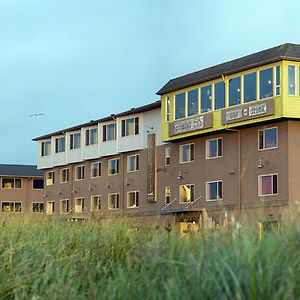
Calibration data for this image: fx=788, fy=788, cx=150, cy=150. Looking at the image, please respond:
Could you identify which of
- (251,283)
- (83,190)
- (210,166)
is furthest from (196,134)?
(251,283)

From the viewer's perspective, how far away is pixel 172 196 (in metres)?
51.8

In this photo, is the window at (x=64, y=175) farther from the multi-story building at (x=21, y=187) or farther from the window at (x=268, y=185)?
the window at (x=268, y=185)

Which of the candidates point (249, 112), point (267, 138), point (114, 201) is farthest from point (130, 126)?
point (267, 138)

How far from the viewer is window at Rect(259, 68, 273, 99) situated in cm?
4331

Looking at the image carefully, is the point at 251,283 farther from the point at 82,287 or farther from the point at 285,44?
the point at 285,44

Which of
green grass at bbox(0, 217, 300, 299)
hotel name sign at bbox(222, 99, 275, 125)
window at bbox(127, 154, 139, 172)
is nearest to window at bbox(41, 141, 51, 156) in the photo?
window at bbox(127, 154, 139, 172)

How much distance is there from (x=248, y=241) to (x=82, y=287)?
3.09m

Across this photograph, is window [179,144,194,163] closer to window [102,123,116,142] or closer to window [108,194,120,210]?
window [108,194,120,210]

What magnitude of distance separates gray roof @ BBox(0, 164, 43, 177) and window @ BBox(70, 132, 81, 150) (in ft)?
70.6

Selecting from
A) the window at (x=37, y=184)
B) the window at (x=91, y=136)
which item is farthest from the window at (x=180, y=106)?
the window at (x=37, y=184)

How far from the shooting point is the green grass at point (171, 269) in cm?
693

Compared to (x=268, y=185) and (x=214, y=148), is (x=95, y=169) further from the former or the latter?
(x=268, y=185)

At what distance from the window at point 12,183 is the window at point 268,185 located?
48614mm

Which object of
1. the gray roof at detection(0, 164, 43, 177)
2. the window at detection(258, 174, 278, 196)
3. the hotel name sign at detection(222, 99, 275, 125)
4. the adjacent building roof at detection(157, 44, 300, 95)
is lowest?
the window at detection(258, 174, 278, 196)
